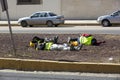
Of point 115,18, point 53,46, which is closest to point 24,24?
point 115,18

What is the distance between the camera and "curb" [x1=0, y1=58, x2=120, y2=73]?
447 inches

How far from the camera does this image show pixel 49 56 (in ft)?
44.7

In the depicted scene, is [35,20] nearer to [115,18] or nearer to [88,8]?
[115,18]

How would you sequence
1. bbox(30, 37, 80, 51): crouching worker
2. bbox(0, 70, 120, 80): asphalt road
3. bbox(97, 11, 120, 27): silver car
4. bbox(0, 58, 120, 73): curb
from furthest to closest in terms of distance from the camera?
bbox(97, 11, 120, 27): silver car → bbox(30, 37, 80, 51): crouching worker → bbox(0, 58, 120, 73): curb → bbox(0, 70, 120, 80): asphalt road

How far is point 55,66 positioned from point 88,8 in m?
36.4

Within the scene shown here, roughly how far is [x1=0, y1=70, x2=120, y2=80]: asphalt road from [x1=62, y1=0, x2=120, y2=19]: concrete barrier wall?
120ft

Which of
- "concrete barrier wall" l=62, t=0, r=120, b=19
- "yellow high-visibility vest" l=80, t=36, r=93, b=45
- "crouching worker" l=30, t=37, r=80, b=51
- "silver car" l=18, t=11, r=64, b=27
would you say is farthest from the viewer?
"concrete barrier wall" l=62, t=0, r=120, b=19

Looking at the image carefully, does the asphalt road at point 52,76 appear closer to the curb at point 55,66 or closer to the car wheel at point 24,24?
the curb at point 55,66

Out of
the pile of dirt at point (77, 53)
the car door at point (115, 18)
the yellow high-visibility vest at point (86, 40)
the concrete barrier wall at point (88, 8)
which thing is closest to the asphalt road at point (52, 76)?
the pile of dirt at point (77, 53)

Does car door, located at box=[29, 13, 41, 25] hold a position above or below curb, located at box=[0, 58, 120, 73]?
below

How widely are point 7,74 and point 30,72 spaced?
62 centimetres

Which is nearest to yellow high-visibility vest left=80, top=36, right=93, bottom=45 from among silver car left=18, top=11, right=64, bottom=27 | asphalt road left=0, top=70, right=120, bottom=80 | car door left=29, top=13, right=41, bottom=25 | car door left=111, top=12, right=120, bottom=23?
asphalt road left=0, top=70, right=120, bottom=80

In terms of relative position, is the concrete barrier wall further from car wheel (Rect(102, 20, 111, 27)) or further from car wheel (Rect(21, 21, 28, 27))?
car wheel (Rect(102, 20, 111, 27))

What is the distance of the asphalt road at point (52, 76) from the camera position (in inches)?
431
